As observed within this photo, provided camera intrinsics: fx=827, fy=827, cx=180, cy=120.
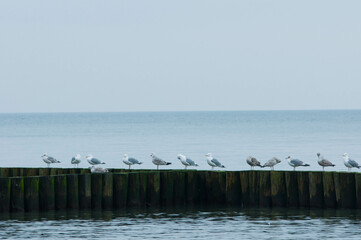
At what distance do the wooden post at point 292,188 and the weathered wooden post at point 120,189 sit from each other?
4.65 meters

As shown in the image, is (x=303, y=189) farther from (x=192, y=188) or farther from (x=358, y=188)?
(x=192, y=188)

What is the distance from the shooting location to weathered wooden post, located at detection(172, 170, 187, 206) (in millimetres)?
24484

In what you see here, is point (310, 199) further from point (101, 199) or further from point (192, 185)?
point (101, 199)

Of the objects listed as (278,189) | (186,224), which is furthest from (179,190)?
(278,189)

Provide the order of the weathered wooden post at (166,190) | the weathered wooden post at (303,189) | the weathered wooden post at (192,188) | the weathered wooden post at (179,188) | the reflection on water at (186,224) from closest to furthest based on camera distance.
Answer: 1. the reflection on water at (186,224)
2. the weathered wooden post at (303,189)
3. the weathered wooden post at (166,190)
4. the weathered wooden post at (179,188)
5. the weathered wooden post at (192,188)

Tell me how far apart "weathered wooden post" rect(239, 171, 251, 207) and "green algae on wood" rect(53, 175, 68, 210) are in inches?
201

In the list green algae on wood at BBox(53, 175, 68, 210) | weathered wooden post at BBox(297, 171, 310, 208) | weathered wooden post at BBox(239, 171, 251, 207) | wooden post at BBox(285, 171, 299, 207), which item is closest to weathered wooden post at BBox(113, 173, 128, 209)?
green algae on wood at BBox(53, 175, 68, 210)

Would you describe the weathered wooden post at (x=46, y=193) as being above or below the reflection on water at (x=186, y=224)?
above

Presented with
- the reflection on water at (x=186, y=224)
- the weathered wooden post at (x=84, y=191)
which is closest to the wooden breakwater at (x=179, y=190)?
the weathered wooden post at (x=84, y=191)

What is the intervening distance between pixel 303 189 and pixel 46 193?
7268 mm

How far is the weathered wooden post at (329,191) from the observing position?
23141 millimetres

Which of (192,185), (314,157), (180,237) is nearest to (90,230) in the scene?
(180,237)

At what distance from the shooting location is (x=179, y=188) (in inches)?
968

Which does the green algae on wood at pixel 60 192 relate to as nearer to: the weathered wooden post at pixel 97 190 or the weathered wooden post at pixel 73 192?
the weathered wooden post at pixel 73 192
